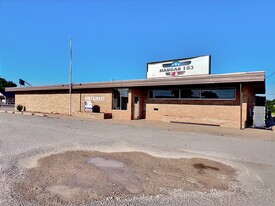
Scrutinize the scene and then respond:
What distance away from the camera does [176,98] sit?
16938mm

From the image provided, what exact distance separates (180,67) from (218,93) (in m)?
5.05

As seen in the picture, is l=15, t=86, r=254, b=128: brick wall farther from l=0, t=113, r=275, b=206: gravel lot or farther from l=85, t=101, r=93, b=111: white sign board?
l=0, t=113, r=275, b=206: gravel lot

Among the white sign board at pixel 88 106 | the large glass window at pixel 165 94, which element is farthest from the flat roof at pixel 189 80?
the white sign board at pixel 88 106

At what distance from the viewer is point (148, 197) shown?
3695mm

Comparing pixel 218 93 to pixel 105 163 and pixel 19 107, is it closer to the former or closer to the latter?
pixel 105 163

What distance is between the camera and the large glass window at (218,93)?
14609 millimetres

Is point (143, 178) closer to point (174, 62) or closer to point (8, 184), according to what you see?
point (8, 184)

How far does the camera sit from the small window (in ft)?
52.4

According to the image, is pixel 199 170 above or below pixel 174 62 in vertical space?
below

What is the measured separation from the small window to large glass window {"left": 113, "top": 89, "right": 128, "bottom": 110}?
4.95m

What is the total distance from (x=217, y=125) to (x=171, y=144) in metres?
7.83

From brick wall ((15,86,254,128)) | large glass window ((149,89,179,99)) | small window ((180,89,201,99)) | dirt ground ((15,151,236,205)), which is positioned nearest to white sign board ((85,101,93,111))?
brick wall ((15,86,254,128))

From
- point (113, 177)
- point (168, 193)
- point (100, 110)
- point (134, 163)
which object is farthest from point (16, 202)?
point (100, 110)

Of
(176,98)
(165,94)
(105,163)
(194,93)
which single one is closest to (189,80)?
(194,93)
